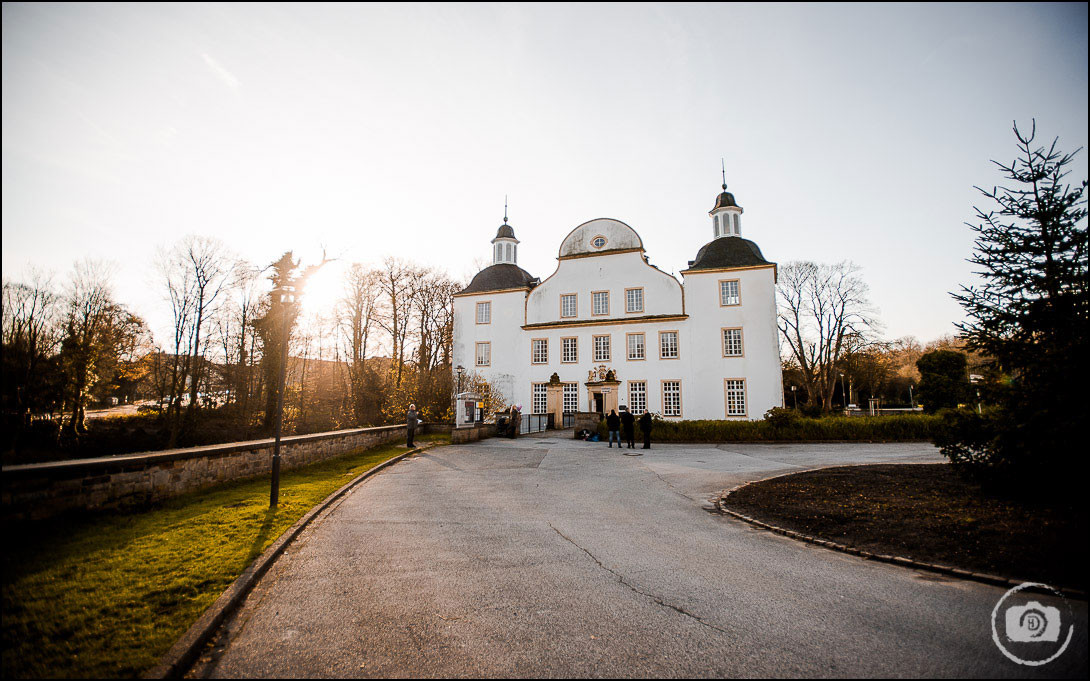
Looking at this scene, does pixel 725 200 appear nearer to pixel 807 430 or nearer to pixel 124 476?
pixel 807 430

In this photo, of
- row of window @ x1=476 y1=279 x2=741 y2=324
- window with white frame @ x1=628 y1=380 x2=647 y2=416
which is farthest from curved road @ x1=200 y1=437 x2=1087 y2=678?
row of window @ x1=476 y1=279 x2=741 y2=324

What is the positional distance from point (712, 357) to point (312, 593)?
28990 millimetres

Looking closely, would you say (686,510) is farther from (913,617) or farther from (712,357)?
→ (712,357)

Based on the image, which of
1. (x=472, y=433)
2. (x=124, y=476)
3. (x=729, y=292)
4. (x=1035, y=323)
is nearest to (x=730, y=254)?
(x=729, y=292)

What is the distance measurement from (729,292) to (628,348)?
7361mm

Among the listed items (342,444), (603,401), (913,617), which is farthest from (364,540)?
(603,401)

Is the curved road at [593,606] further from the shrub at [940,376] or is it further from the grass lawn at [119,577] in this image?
the shrub at [940,376]

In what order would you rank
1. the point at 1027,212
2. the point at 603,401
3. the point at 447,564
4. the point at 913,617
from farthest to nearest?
the point at 603,401 → the point at 1027,212 → the point at 447,564 → the point at 913,617

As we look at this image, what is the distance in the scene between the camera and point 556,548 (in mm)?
6250

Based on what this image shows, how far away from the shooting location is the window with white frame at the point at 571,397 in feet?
107

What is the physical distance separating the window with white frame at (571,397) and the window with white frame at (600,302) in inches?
213

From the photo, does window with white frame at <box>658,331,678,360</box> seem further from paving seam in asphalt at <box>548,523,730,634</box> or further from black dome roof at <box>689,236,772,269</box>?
paving seam in asphalt at <box>548,523,730,634</box>

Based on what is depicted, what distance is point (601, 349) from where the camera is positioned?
1303 inches

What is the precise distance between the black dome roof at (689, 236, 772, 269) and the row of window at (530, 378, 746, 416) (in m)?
7.51
